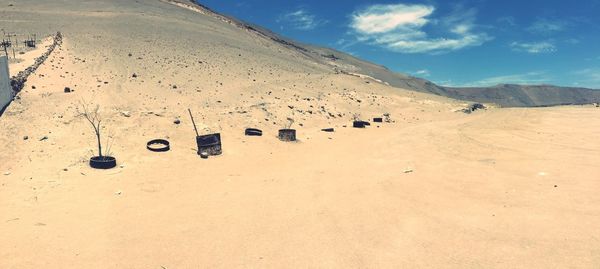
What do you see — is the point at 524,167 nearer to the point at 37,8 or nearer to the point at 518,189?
the point at 518,189

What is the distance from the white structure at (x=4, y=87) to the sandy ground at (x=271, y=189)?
1.61 ft

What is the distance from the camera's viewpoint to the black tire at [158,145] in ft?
43.8

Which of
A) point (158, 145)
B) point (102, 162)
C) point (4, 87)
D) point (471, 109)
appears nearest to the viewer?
point (102, 162)

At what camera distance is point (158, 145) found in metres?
14.4

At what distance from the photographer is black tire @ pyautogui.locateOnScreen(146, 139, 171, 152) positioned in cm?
1334

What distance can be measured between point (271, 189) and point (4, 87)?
457 inches

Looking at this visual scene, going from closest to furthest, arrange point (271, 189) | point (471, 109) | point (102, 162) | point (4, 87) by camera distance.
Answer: point (271, 189)
point (102, 162)
point (4, 87)
point (471, 109)

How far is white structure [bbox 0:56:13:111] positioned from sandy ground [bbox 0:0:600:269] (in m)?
0.49

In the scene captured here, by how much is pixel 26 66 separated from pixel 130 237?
17.2 metres

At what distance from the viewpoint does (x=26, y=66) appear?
19719mm

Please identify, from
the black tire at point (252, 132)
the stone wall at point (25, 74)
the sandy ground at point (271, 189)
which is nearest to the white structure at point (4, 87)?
the sandy ground at point (271, 189)

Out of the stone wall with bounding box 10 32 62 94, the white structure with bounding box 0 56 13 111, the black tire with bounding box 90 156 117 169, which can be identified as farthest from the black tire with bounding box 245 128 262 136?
the stone wall with bounding box 10 32 62 94

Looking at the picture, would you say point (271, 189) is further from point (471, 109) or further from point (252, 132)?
point (471, 109)

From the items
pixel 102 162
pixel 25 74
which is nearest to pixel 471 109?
pixel 102 162
